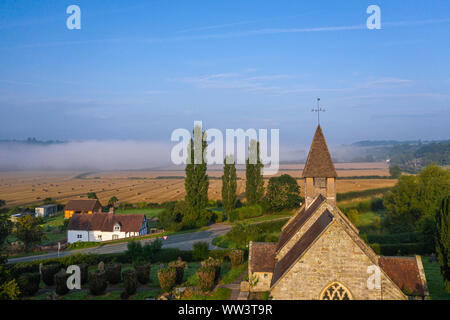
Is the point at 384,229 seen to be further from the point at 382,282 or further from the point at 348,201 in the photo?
the point at 382,282

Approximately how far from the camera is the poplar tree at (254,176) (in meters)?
68.6

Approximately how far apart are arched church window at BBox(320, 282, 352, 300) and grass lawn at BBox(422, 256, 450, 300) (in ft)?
35.0

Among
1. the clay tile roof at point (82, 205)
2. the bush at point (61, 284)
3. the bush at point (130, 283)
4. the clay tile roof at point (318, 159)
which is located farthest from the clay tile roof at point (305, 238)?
the clay tile roof at point (82, 205)

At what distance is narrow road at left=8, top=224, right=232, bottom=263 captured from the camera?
42.6 metres

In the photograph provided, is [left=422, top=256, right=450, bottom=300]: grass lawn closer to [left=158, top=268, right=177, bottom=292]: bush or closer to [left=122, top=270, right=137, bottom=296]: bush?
[left=158, top=268, right=177, bottom=292]: bush

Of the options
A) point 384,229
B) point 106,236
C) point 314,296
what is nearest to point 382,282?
point 314,296

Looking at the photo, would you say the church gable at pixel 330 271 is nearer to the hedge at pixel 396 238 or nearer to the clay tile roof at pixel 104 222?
the hedge at pixel 396 238

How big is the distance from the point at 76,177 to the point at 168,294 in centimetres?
13570

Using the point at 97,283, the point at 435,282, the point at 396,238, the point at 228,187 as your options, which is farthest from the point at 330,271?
the point at 228,187

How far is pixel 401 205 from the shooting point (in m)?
53.8

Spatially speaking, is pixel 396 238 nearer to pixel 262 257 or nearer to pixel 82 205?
pixel 262 257

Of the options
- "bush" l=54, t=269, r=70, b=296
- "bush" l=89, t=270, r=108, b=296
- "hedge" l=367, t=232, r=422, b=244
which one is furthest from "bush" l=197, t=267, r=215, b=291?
"hedge" l=367, t=232, r=422, b=244

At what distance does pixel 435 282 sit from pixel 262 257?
17.4 meters
